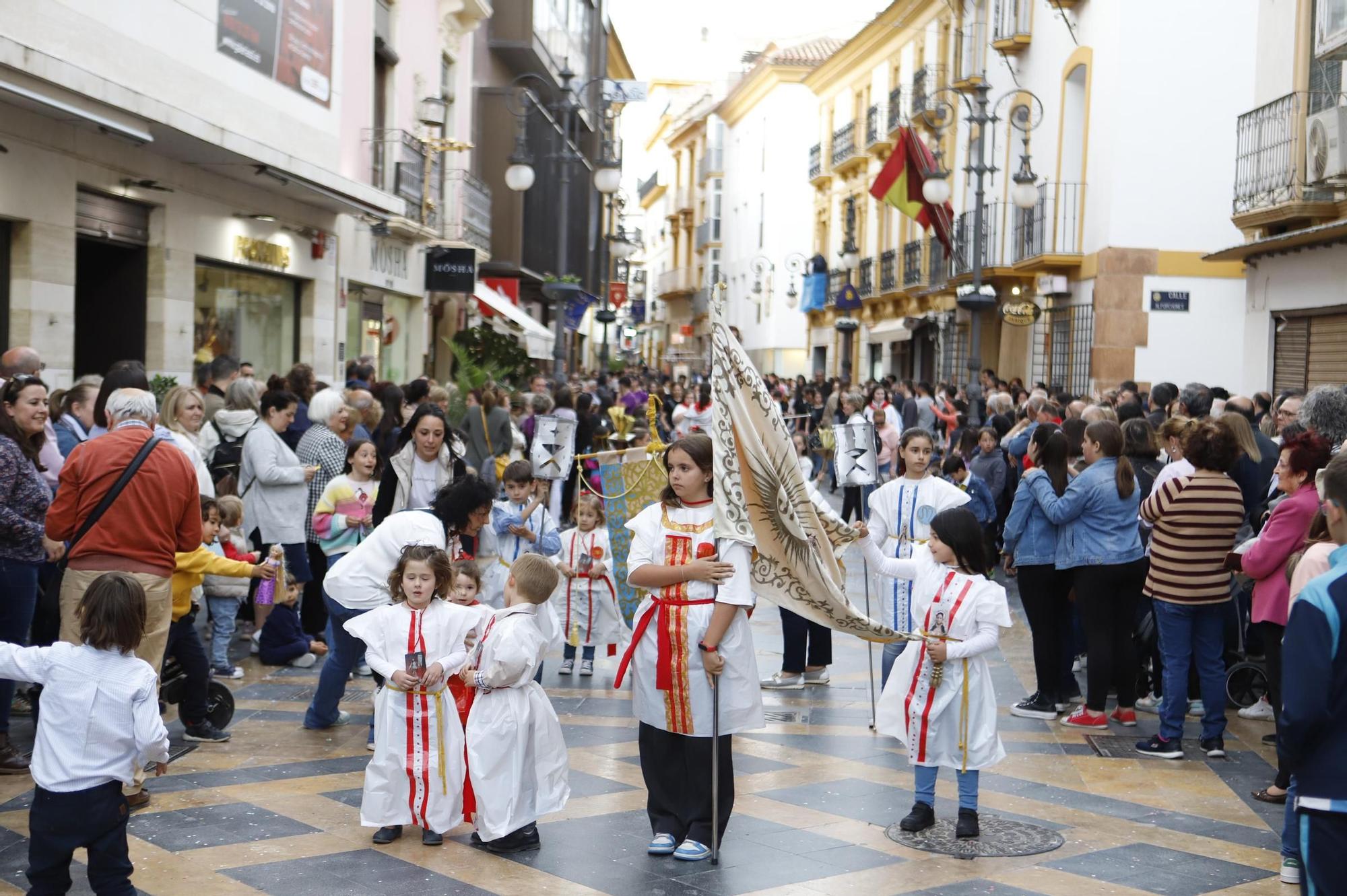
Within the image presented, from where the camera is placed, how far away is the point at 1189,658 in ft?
26.5

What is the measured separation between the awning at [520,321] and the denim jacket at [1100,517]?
20335 mm

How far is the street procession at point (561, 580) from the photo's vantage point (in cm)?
582

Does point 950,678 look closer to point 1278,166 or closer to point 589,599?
point 589,599

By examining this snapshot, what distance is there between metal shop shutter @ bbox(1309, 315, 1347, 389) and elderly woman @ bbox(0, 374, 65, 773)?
1309 centimetres

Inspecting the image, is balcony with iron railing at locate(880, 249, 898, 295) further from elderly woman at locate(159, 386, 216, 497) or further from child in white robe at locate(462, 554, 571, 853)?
child in white robe at locate(462, 554, 571, 853)

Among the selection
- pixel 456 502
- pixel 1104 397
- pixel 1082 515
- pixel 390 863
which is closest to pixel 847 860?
pixel 390 863

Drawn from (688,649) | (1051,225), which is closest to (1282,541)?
(688,649)

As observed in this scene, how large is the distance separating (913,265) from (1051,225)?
11.1m

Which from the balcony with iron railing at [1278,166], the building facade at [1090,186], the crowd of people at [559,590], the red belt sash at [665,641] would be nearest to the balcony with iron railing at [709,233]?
the building facade at [1090,186]

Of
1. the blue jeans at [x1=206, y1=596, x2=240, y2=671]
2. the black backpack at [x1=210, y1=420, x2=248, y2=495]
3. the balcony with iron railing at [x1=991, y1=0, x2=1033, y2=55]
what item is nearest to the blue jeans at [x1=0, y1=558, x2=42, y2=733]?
the blue jeans at [x1=206, y1=596, x2=240, y2=671]

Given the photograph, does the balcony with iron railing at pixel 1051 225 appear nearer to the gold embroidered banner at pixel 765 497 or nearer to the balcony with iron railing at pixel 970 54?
the balcony with iron railing at pixel 970 54

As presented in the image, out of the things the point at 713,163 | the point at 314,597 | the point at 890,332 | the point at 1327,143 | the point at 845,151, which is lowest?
the point at 314,597

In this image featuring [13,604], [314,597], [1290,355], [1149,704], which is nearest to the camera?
[13,604]

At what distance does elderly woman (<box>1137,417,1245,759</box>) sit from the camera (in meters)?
7.98
